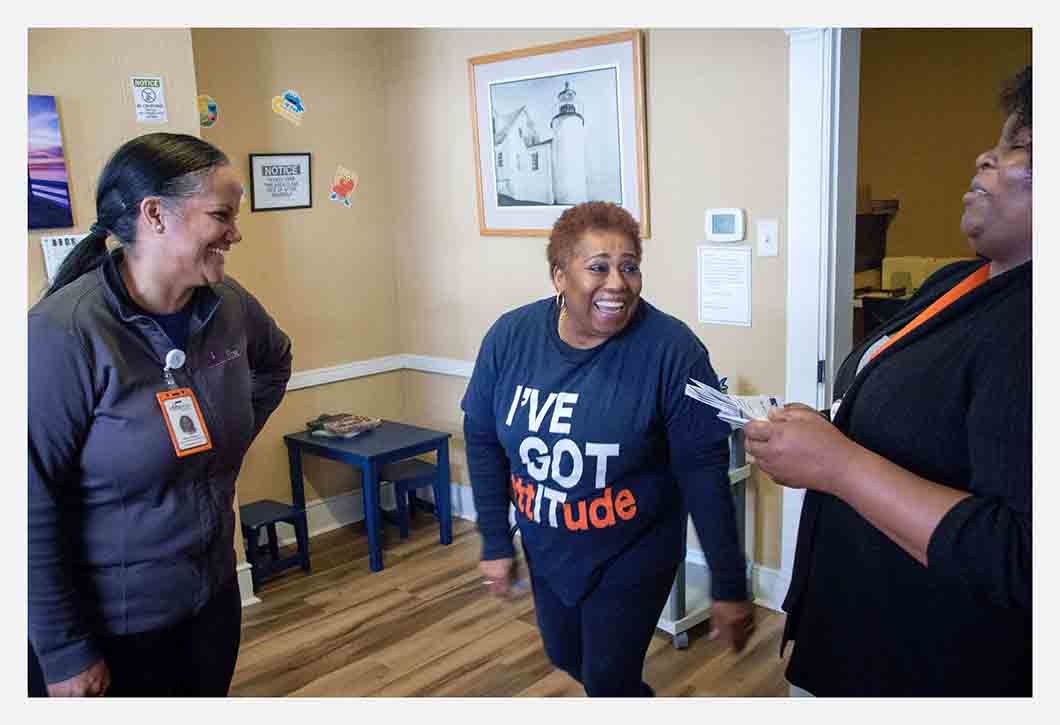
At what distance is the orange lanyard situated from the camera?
0.98 meters

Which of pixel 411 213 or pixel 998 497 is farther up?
pixel 411 213

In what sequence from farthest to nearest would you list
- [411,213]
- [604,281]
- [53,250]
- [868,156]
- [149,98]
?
[868,156]
[411,213]
[149,98]
[53,250]
[604,281]

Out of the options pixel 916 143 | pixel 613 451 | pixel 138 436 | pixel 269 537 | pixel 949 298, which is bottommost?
pixel 269 537

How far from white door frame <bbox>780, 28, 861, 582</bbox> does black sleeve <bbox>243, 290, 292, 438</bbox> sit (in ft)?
4.24

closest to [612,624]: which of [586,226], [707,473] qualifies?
[707,473]

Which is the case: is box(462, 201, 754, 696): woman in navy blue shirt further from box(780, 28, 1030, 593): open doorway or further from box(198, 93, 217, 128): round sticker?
box(198, 93, 217, 128): round sticker

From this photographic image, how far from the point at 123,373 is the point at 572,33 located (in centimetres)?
191

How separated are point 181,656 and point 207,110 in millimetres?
2080

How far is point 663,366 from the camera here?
1.44 metres

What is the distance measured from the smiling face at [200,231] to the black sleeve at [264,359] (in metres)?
0.25

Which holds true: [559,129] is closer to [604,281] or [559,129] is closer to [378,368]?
[378,368]

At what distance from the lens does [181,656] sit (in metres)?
1.34
